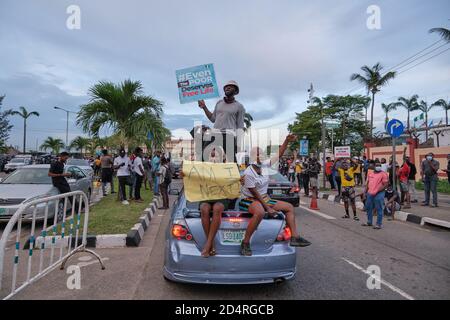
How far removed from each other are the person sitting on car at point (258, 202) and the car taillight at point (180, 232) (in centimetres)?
60

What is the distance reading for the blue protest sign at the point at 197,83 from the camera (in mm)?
5496

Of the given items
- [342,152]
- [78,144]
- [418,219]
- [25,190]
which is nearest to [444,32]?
[342,152]

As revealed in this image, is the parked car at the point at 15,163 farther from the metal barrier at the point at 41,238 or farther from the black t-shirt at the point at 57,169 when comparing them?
the metal barrier at the point at 41,238

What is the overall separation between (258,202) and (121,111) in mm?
11642

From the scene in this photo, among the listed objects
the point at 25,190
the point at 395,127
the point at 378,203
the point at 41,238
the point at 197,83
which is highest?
the point at 197,83

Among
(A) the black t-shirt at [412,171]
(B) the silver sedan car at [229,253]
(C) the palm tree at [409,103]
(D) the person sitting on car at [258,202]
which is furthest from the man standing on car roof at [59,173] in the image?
(C) the palm tree at [409,103]

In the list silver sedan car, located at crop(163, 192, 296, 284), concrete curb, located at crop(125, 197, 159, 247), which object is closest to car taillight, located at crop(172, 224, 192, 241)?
silver sedan car, located at crop(163, 192, 296, 284)

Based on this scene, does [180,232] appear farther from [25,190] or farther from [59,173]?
[25,190]

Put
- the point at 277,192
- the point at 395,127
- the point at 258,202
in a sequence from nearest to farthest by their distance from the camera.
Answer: the point at 258,202, the point at 277,192, the point at 395,127

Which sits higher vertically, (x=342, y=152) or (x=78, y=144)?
(x=78, y=144)

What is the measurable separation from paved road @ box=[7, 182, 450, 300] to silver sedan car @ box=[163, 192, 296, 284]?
35 cm

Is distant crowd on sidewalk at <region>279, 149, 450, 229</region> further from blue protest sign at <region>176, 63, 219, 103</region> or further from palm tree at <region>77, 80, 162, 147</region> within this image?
palm tree at <region>77, 80, 162, 147</region>

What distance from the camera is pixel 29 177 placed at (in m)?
7.78

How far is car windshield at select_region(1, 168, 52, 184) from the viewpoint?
760 centimetres
